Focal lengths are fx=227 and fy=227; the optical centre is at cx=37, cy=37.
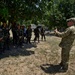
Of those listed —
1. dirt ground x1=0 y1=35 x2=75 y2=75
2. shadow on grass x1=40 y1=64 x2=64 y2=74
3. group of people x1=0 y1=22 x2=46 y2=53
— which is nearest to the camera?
dirt ground x1=0 y1=35 x2=75 y2=75

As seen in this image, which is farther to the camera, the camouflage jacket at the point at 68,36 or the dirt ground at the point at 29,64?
the dirt ground at the point at 29,64

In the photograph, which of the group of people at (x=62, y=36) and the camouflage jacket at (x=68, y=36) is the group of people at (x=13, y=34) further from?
the camouflage jacket at (x=68, y=36)

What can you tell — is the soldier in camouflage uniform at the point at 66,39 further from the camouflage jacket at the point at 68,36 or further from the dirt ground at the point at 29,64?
the dirt ground at the point at 29,64

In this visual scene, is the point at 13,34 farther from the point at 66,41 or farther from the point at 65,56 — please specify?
the point at 66,41

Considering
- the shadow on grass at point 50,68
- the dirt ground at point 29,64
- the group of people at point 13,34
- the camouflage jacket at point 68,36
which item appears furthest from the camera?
the group of people at point 13,34

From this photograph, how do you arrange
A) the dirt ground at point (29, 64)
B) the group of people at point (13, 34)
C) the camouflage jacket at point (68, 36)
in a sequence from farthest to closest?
1. the group of people at point (13, 34)
2. the dirt ground at point (29, 64)
3. the camouflage jacket at point (68, 36)

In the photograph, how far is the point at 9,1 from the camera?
14.0m

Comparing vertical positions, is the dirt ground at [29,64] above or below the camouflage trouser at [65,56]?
below

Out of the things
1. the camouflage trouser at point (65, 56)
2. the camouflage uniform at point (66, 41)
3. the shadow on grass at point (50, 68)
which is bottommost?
the shadow on grass at point (50, 68)

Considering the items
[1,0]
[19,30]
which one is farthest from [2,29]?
[19,30]

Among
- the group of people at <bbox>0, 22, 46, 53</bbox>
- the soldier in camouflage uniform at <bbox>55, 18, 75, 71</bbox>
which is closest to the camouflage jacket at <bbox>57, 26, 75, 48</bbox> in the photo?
the soldier in camouflage uniform at <bbox>55, 18, 75, 71</bbox>

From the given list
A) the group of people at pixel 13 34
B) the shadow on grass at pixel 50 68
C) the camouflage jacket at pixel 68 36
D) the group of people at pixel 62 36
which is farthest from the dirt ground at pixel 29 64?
the camouflage jacket at pixel 68 36

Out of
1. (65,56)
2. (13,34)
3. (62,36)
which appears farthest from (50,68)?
(13,34)

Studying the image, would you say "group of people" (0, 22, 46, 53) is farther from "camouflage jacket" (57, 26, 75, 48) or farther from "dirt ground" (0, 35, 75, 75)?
"camouflage jacket" (57, 26, 75, 48)
